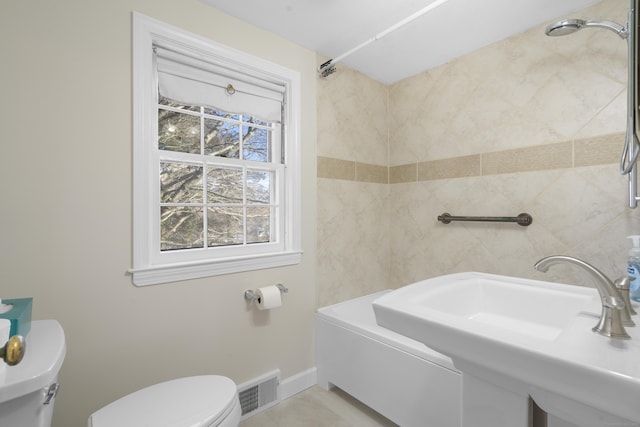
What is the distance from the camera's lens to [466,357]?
2.50 ft

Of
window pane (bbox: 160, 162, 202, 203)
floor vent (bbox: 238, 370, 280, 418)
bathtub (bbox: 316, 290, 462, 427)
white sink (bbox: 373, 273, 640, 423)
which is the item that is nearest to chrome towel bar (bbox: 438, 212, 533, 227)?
white sink (bbox: 373, 273, 640, 423)

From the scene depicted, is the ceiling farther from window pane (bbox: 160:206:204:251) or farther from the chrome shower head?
window pane (bbox: 160:206:204:251)

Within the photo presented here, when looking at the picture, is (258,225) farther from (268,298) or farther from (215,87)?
(215,87)

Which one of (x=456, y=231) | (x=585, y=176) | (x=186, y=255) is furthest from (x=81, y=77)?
(x=585, y=176)

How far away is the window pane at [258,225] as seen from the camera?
1754mm

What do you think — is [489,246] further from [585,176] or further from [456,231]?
[585,176]

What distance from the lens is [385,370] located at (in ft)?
4.96

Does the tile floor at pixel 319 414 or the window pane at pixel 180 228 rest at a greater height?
the window pane at pixel 180 228

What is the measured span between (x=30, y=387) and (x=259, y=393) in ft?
4.05

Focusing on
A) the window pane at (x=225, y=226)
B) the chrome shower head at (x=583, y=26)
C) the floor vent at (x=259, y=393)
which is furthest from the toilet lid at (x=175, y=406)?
the chrome shower head at (x=583, y=26)

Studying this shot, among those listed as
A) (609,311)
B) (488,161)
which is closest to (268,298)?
(609,311)

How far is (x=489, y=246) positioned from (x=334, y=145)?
1195 millimetres

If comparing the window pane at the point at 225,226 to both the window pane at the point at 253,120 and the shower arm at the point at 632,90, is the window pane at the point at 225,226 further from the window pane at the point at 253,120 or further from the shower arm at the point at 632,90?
the shower arm at the point at 632,90

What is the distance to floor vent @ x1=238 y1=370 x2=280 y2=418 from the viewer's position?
158 centimetres
